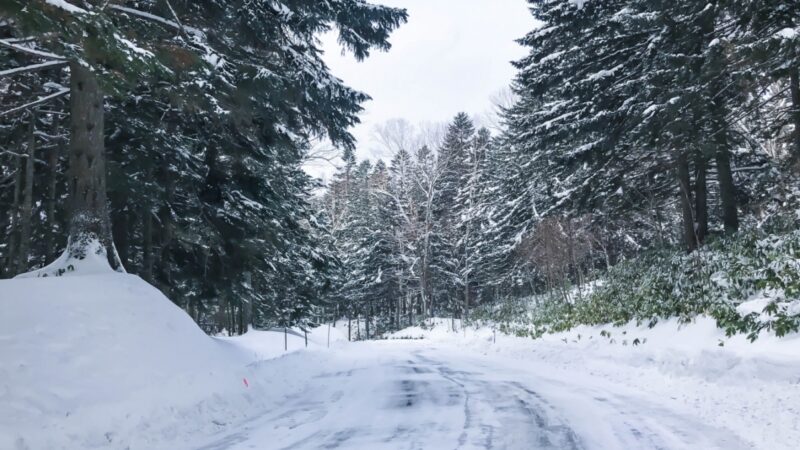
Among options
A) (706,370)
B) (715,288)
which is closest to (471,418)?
(706,370)

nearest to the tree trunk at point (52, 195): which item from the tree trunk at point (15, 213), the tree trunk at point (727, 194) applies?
the tree trunk at point (15, 213)

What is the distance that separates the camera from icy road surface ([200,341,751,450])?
17.2 feet

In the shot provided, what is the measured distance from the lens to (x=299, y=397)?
883 cm

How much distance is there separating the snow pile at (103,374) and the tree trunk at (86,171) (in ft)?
2.92

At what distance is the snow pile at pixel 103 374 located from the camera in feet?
16.6

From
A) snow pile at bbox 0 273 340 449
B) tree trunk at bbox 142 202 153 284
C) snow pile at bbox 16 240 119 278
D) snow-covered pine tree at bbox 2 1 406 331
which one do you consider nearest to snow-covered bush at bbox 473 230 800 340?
snow-covered pine tree at bbox 2 1 406 331

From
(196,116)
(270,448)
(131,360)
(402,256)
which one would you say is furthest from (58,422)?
(402,256)

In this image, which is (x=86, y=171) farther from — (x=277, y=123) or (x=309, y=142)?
(x=309, y=142)

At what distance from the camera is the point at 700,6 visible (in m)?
11.2

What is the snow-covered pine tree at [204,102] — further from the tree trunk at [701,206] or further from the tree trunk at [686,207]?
the tree trunk at [701,206]

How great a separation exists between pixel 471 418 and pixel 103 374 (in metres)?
4.48

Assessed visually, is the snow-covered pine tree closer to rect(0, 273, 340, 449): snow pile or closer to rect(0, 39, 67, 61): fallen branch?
rect(0, 39, 67, 61): fallen branch

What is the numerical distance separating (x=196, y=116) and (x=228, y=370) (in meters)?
6.09

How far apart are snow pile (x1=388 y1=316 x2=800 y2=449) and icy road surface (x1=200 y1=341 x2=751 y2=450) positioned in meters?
0.42
